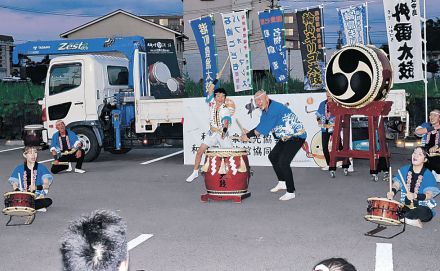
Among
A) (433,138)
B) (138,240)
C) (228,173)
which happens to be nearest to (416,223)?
(228,173)

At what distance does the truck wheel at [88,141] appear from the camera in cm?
1462

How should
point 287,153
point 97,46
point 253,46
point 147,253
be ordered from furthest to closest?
point 253,46 → point 97,46 → point 287,153 → point 147,253

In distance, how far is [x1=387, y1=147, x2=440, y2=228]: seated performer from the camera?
7426 mm

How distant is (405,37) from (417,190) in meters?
6.45

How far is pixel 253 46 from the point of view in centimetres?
4584

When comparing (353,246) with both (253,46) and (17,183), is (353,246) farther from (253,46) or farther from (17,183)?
(253,46)

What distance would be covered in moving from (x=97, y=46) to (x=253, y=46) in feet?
101

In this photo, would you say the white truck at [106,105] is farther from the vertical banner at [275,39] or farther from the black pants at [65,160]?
the vertical banner at [275,39]

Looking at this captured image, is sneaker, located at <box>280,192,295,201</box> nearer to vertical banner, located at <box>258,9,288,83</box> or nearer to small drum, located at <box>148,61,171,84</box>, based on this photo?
small drum, located at <box>148,61,171,84</box>

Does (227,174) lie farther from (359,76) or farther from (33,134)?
(33,134)

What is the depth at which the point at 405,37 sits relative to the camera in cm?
1311

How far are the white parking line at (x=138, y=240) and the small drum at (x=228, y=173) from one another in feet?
7.48

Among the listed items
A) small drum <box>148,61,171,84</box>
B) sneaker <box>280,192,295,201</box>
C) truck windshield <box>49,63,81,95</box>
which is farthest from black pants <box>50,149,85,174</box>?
sneaker <box>280,192,295,201</box>

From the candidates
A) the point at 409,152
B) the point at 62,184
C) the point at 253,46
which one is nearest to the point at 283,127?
the point at 62,184
